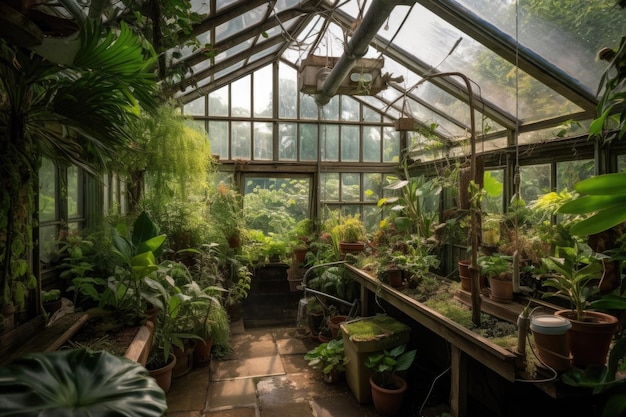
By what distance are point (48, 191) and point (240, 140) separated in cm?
362

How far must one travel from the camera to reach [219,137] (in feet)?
19.8

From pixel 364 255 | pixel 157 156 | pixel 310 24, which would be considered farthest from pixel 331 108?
pixel 157 156

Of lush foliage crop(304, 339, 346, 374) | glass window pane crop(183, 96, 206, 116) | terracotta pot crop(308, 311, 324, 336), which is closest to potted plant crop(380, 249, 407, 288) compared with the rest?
lush foliage crop(304, 339, 346, 374)

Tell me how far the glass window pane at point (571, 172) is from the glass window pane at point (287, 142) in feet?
12.6

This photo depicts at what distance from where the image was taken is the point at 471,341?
7.31ft

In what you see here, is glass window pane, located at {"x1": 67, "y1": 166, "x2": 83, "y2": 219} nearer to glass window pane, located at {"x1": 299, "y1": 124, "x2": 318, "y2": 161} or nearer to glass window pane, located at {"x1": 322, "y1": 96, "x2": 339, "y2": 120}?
glass window pane, located at {"x1": 299, "y1": 124, "x2": 318, "y2": 161}

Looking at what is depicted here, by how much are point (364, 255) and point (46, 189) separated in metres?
3.27

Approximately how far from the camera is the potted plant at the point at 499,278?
9.27ft

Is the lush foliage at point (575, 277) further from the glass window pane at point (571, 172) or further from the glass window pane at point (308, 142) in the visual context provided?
the glass window pane at point (308, 142)

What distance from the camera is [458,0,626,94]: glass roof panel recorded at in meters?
2.51

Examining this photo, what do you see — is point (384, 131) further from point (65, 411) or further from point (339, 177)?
point (65, 411)

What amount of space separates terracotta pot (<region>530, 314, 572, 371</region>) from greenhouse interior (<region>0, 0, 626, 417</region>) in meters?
0.02

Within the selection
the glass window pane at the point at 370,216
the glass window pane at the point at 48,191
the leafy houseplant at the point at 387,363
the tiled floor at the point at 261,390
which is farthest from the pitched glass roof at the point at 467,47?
the tiled floor at the point at 261,390

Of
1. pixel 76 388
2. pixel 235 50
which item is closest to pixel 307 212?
pixel 235 50
